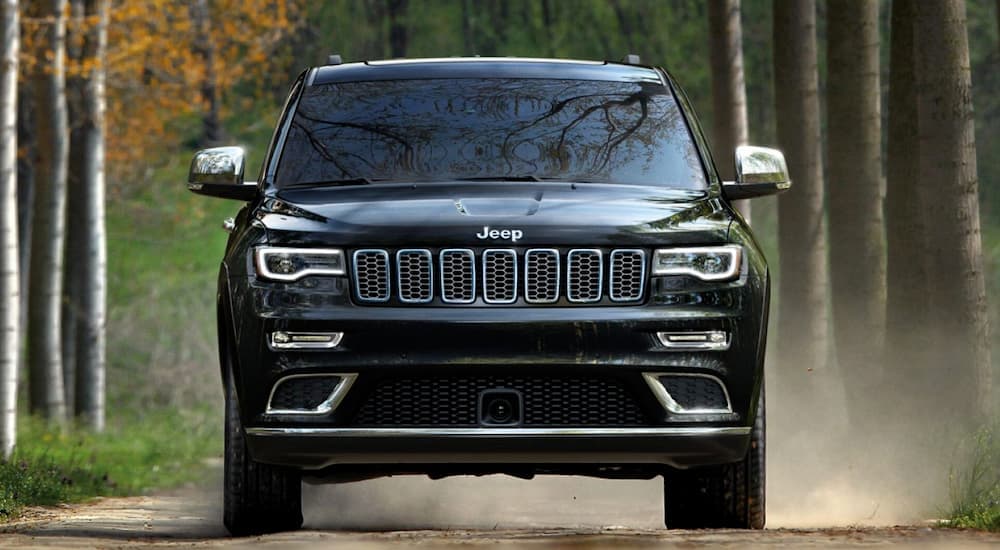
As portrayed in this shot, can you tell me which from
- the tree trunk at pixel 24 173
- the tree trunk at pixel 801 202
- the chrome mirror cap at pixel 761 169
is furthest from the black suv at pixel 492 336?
the tree trunk at pixel 24 173

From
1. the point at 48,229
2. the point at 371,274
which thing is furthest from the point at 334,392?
the point at 48,229

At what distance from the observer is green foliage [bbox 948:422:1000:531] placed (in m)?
8.41

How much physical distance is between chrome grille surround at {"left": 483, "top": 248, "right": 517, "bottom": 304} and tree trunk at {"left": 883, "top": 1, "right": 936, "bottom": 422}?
5023 millimetres

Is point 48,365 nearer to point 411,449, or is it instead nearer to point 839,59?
point 839,59

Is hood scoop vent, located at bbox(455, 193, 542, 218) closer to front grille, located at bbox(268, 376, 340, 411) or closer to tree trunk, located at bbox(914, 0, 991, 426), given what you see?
front grille, located at bbox(268, 376, 340, 411)

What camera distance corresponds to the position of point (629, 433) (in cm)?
716

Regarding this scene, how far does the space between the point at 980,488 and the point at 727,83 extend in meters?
8.73

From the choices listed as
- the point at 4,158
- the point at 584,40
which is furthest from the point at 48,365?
the point at 584,40

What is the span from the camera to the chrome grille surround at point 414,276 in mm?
7156

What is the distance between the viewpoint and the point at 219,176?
8188 mm

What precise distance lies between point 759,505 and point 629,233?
1.38m

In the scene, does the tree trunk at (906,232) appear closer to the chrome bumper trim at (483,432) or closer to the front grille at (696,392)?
the front grille at (696,392)

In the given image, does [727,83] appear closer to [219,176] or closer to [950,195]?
[950,195]

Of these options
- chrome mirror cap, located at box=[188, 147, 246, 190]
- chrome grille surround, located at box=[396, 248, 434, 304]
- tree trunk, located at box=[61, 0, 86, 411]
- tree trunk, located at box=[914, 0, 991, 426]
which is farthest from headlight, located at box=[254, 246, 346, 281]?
tree trunk, located at box=[61, 0, 86, 411]
